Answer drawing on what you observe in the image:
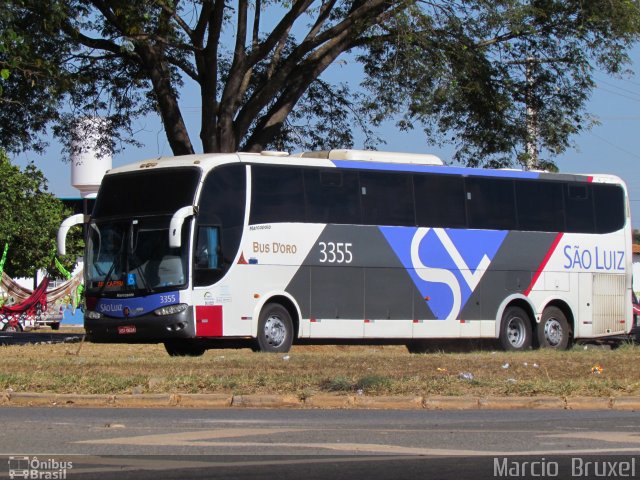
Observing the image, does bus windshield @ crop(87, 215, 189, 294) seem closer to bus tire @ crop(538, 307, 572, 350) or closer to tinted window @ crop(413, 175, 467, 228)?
tinted window @ crop(413, 175, 467, 228)

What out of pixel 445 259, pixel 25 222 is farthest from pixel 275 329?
pixel 25 222

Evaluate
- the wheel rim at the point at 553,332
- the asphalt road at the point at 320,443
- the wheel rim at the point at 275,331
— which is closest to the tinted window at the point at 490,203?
the wheel rim at the point at 553,332

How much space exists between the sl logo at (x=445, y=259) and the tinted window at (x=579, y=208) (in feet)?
6.81

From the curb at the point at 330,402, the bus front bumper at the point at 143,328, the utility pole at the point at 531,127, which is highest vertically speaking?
the utility pole at the point at 531,127

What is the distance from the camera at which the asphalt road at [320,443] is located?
826cm

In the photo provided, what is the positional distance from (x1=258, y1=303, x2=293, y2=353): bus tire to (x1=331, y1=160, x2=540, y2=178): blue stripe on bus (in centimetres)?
325

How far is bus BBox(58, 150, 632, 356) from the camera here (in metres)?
20.8

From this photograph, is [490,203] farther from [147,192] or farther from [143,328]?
[143,328]

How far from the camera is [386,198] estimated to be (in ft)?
76.1

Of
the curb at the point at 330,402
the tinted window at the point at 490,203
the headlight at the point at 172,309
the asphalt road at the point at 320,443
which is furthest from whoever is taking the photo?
the tinted window at the point at 490,203

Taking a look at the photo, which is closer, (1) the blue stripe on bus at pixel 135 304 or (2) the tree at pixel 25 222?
(1) the blue stripe on bus at pixel 135 304

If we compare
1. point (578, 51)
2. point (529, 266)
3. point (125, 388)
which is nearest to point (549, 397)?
point (125, 388)

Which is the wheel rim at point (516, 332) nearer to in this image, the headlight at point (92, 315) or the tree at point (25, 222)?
the headlight at point (92, 315)

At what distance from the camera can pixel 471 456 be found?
9.07m
